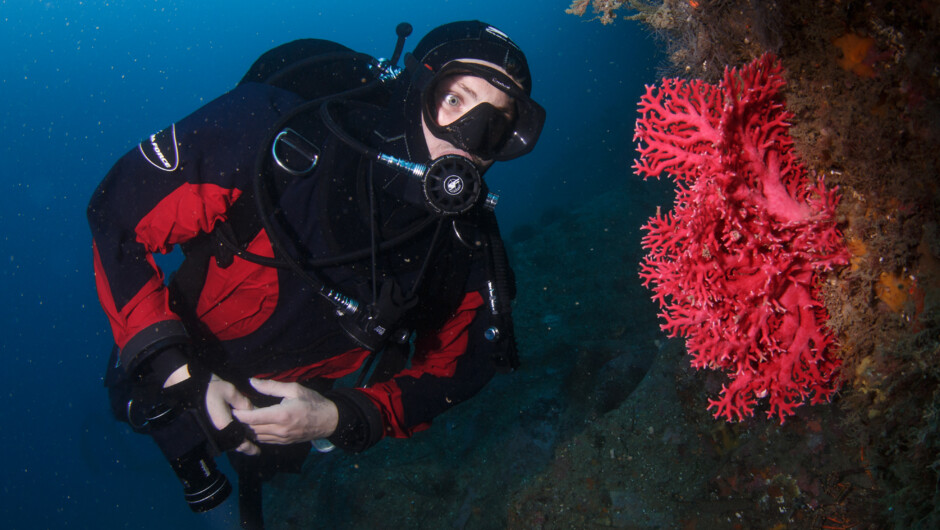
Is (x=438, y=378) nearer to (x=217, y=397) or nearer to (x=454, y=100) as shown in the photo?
(x=217, y=397)

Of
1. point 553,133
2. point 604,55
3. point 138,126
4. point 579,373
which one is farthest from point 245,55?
point 579,373

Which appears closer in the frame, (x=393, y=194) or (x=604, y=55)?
(x=393, y=194)

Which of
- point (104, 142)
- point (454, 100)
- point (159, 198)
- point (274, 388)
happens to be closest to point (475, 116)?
point (454, 100)

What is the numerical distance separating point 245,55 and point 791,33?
379 feet

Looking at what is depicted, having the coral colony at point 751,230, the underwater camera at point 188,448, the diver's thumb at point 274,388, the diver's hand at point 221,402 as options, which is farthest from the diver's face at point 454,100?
the underwater camera at point 188,448

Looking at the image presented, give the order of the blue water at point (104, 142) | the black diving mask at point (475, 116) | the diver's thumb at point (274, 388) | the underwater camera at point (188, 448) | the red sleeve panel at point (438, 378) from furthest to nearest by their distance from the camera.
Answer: the blue water at point (104, 142) → the red sleeve panel at point (438, 378) → the black diving mask at point (475, 116) → the diver's thumb at point (274, 388) → the underwater camera at point (188, 448)

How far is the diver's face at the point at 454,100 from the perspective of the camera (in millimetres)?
2963

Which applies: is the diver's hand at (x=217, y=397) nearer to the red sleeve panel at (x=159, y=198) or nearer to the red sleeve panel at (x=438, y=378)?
the red sleeve panel at (x=159, y=198)

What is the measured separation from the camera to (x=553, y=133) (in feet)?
271

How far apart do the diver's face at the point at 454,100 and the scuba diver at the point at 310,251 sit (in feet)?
0.03

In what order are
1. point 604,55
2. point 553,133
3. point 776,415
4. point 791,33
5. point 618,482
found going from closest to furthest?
point 791,33, point 776,415, point 618,482, point 604,55, point 553,133

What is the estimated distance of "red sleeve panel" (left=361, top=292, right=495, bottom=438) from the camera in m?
3.18

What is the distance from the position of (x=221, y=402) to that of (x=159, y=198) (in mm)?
1289

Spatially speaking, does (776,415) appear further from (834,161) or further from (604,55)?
(604,55)
